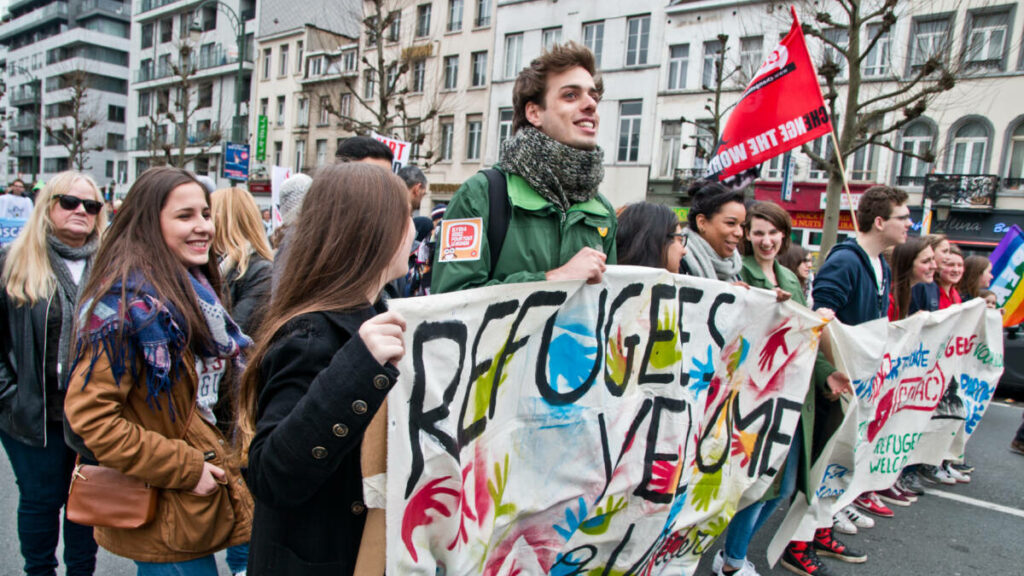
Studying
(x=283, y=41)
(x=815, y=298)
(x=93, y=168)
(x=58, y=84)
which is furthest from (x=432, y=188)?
(x=58, y=84)

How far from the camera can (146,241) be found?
211cm

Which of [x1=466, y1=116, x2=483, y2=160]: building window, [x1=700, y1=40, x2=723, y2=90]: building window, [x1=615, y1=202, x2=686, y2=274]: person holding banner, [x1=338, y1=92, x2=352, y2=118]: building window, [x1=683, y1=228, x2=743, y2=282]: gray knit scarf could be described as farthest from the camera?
[x1=338, y1=92, x2=352, y2=118]: building window

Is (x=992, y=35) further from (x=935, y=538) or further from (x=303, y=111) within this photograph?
(x=303, y=111)

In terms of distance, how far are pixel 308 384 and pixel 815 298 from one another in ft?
10.8

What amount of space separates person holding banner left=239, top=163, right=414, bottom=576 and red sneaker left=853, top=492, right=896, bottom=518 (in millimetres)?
4449

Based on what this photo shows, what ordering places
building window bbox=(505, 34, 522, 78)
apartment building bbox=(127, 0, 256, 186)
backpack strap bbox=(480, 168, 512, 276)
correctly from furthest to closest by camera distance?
apartment building bbox=(127, 0, 256, 186) → building window bbox=(505, 34, 522, 78) → backpack strap bbox=(480, 168, 512, 276)

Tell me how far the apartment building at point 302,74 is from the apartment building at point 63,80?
1906 cm

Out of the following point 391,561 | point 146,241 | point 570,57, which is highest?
point 570,57

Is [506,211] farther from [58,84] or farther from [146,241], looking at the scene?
[58,84]

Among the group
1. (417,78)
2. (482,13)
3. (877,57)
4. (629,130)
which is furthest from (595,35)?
(877,57)

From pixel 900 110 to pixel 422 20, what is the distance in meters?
22.6

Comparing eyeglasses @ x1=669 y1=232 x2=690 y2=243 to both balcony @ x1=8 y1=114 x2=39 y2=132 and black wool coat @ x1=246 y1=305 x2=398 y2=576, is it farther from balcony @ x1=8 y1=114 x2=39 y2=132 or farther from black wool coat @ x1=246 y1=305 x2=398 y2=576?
balcony @ x1=8 y1=114 x2=39 y2=132

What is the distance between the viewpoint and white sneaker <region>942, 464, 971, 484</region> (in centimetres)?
549

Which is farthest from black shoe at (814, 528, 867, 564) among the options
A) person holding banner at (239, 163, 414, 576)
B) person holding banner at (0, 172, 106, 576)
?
person holding banner at (0, 172, 106, 576)
